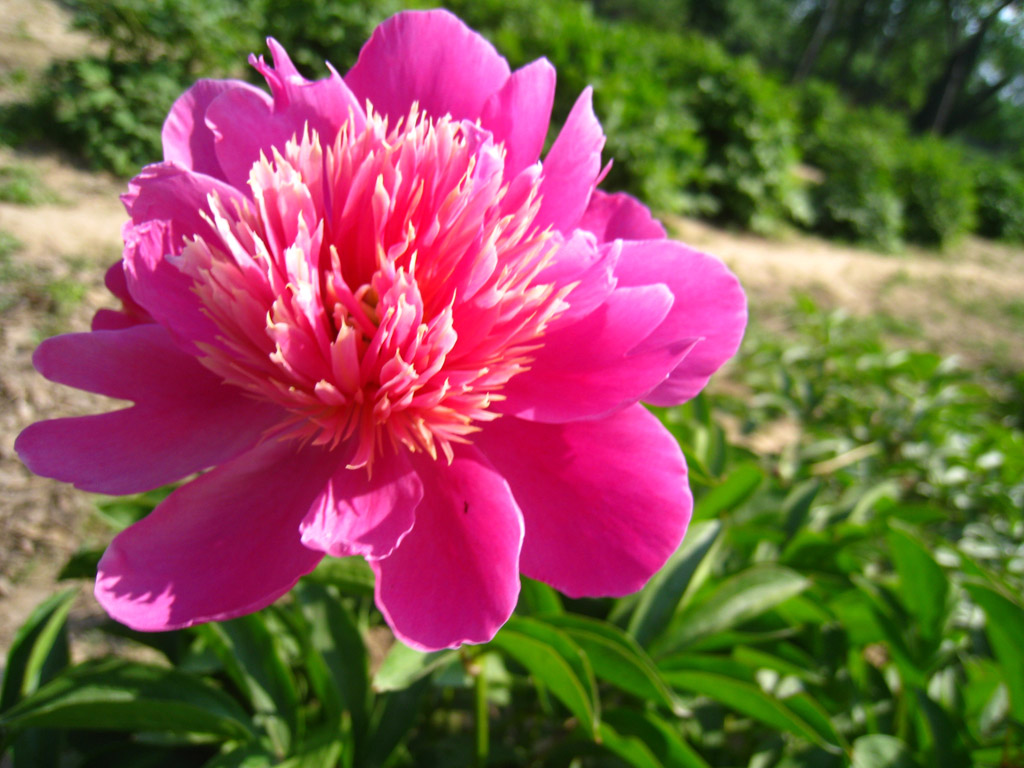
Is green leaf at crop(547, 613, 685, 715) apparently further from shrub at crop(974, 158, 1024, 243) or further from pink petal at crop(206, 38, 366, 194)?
shrub at crop(974, 158, 1024, 243)

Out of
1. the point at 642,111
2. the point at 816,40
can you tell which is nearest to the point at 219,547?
the point at 642,111

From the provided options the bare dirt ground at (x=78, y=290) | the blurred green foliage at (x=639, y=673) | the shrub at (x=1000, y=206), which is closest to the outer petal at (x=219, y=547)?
the blurred green foliage at (x=639, y=673)

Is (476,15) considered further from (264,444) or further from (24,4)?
(264,444)

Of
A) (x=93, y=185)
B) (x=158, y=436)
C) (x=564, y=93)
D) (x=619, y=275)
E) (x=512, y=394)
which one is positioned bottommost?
(x=93, y=185)

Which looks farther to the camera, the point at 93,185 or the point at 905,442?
the point at 93,185

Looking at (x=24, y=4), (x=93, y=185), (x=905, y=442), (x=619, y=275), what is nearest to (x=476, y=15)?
(x=93, y=185)
